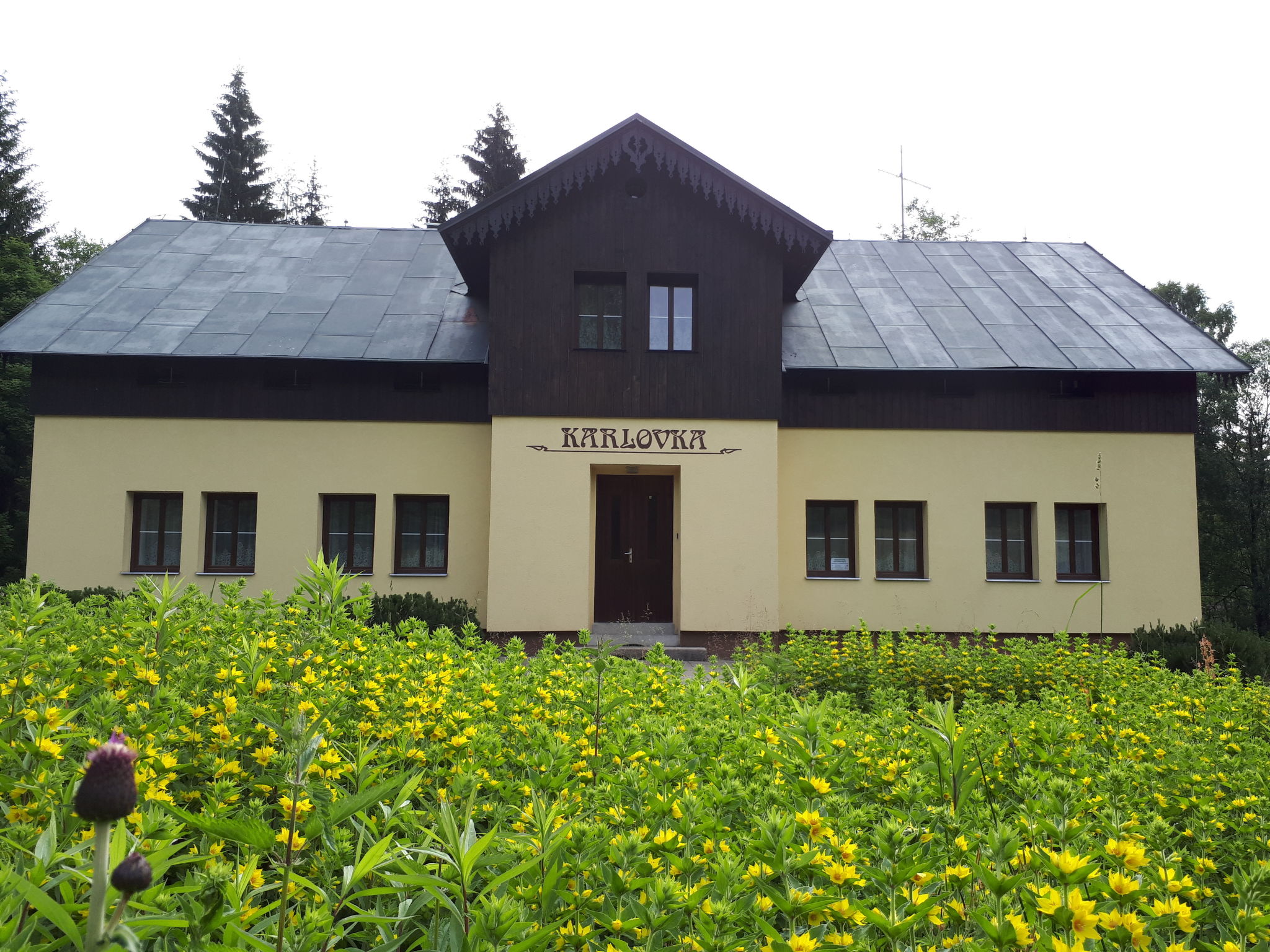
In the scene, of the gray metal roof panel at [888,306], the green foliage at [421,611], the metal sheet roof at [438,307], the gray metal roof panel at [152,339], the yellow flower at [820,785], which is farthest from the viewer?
the gray metal roof panel at [888,306]

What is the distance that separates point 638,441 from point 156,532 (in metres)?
8.37

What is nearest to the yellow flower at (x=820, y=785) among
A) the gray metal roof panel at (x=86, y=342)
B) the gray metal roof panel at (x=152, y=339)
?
the gray metal roof panel at (x=152, y=339)

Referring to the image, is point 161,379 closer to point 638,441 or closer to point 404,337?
point 404,337

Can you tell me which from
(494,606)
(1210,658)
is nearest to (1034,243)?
(1210,658)

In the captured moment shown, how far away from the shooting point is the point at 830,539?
13945mm

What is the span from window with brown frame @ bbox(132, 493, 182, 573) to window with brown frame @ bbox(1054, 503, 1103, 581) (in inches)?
598

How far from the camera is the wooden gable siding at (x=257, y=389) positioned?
13234 millimetres

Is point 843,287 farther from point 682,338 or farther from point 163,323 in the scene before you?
point 163,323

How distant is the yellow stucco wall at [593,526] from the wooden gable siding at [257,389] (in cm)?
157

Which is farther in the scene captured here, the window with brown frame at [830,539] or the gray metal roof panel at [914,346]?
the window with brown frame at [830,539]

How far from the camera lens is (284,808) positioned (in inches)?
81.4

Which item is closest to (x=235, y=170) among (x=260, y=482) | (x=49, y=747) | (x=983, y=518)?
(x=260, y=482)

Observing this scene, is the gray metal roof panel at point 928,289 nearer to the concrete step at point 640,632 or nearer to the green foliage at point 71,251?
the concrete step at point 640,632

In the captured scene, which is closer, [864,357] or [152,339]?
[152,339]
